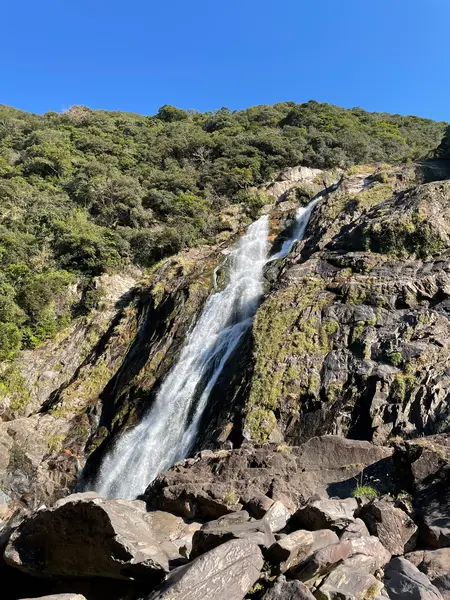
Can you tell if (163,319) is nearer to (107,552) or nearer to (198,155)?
(107,552)

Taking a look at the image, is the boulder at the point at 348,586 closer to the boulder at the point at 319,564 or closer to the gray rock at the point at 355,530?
the boulder at the point at 319,564

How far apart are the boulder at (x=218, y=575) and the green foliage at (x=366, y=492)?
3359mm

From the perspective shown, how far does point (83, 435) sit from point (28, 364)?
260 inches

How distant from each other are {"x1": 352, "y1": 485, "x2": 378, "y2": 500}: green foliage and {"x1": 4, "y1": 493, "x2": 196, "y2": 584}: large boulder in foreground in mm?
3657

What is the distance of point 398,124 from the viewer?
56.4 metres

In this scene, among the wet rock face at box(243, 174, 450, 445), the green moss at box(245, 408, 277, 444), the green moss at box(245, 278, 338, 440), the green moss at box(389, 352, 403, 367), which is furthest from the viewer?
the green moss at box(245, 278, 338, 440)

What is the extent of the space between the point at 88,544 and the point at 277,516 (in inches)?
120

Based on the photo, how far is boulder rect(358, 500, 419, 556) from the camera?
6480mm

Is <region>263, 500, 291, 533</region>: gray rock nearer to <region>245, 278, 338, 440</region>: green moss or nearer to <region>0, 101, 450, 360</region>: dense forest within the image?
<region>245, 278, 338, 440</region>: green moss

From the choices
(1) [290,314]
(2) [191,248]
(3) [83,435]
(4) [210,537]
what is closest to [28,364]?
(3) [83,435]

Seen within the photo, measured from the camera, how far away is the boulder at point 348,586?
5.07 meters

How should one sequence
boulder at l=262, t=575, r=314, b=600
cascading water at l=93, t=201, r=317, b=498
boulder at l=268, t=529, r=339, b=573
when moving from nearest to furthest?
1. boulder at l=262, t=575, r=314, b=600
2. boulder at l=268, t=529, r=339, b=573
3. cascading water at l=93, t=201, r=317, b=498

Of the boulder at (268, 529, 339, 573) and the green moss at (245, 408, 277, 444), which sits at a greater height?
the green moss at (245, 408, 277, 444)

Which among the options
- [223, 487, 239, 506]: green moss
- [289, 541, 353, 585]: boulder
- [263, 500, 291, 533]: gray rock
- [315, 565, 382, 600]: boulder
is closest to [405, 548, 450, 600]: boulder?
[315, 565, 382, 600]: boulder
